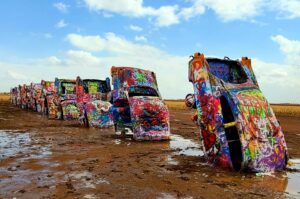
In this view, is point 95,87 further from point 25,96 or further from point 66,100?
point 25,96

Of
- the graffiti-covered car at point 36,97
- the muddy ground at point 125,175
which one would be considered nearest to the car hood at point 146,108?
the muddy ground at point 125,175

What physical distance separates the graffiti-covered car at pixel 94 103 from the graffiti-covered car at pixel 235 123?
8435 mm

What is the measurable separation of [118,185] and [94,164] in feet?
7.09

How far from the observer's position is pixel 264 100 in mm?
9055

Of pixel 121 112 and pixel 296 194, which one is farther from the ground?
pixel 121 112

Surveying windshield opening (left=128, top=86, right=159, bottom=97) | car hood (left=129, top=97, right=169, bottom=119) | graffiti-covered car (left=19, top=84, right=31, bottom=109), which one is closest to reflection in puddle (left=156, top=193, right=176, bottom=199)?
car hood (left=129, top=97, right=169, bottom=119)

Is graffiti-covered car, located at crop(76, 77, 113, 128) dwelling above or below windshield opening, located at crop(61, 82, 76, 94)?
below

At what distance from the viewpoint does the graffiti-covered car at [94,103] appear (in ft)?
60.5

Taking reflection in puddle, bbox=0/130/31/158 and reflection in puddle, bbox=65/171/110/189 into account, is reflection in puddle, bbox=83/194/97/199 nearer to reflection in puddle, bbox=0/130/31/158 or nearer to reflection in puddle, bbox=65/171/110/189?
reflection in puddle, bbox=65/171/110/189

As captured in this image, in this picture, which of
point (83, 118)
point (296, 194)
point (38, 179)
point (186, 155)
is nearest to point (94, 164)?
point (38, 179)

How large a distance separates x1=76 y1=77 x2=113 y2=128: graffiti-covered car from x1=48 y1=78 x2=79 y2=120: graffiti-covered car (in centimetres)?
336

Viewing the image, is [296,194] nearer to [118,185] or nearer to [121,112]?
[118,185]

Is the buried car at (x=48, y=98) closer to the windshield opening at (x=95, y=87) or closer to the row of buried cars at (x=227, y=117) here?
the windshield opening at (x=95, y=87)

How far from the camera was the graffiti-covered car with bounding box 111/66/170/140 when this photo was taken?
1325 centimetres
